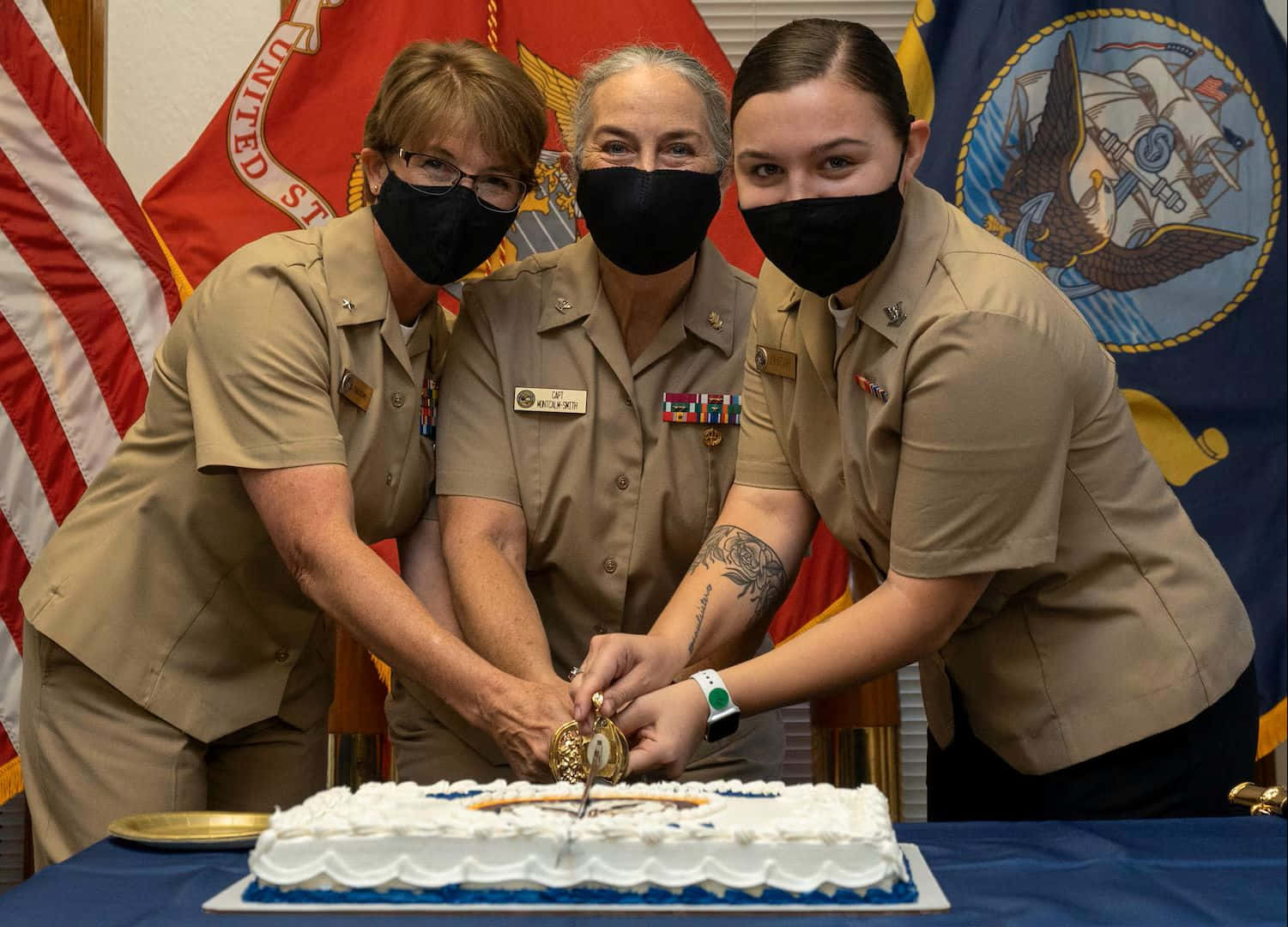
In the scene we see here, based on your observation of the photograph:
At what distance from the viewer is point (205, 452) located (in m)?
2.00

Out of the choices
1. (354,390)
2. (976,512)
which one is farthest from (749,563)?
(354,390)

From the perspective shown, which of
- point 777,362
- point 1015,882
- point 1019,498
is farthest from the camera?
point 777,362

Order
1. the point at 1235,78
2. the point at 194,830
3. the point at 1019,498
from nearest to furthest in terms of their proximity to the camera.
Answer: the point at 194,830 < the point at 1019,498 < the point at 1235,78

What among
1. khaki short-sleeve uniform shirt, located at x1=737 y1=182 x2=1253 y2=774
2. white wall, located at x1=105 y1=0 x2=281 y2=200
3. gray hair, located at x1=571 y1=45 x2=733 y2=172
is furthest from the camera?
white wall, located at x1=105 y1=0 x2=281 y2=200

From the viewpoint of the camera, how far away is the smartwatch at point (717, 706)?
182 cm

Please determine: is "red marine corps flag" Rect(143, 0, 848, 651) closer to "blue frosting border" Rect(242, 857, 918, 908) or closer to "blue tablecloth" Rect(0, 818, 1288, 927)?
"blue tablecloth" Rect(0, 818, 1288, 927)

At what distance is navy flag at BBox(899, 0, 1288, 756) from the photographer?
9.80 ft

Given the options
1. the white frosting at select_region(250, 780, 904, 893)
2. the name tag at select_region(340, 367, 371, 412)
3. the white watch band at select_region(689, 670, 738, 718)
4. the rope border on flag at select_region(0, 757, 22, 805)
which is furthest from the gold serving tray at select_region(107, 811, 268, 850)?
the rope border on flag at select_region(0, 757, 22, 805)

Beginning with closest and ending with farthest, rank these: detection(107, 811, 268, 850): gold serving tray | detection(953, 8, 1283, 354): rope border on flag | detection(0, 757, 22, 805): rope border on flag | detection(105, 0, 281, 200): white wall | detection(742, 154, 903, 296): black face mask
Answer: detection(107, 811, 268, 850): gold serving tray → detection(742, 154, 903, 296): black face mask → detection(0, 757, 22, 805): rope border on flag → detection(953, 8, 1283, 354): rope border on flag → detection(105, 0, 281, 200): white wall

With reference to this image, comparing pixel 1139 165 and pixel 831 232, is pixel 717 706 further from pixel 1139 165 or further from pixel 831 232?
pixel 1139 165

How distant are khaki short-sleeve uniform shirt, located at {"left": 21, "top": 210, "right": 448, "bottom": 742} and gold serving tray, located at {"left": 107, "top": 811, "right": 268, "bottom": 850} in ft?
2.08

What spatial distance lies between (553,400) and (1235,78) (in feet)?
6.07

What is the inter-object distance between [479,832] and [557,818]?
0.30ft

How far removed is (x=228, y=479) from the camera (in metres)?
2.16
